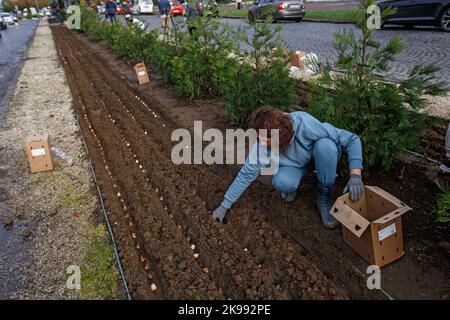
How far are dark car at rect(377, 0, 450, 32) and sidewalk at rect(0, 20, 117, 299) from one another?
9139 millimetres

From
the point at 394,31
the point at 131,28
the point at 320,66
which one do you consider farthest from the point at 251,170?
the point at 394,31

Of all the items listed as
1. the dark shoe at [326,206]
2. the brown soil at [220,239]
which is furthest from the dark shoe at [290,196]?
the dark shoe at [326,206]

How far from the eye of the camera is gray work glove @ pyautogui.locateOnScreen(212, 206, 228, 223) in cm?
343

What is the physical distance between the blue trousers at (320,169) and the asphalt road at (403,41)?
2.91 meters

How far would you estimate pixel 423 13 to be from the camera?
35.5 ft

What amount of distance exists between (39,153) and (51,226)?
144cm

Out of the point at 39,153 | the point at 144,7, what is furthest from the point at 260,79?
the point at 144,7

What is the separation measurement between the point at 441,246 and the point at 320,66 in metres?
1.98

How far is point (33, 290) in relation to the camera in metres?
2.92

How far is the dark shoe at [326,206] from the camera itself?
323 centimetres

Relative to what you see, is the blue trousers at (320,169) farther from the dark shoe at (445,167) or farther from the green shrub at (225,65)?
the green shrub at (225,65)

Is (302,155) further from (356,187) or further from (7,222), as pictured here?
(7,222)

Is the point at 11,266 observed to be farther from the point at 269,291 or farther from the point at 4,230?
the point at 269,291

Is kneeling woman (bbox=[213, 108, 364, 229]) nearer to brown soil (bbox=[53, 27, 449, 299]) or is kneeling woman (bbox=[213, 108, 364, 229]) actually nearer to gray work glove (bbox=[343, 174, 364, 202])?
gray work glove (bbox=[343, 174, 364, 202])
